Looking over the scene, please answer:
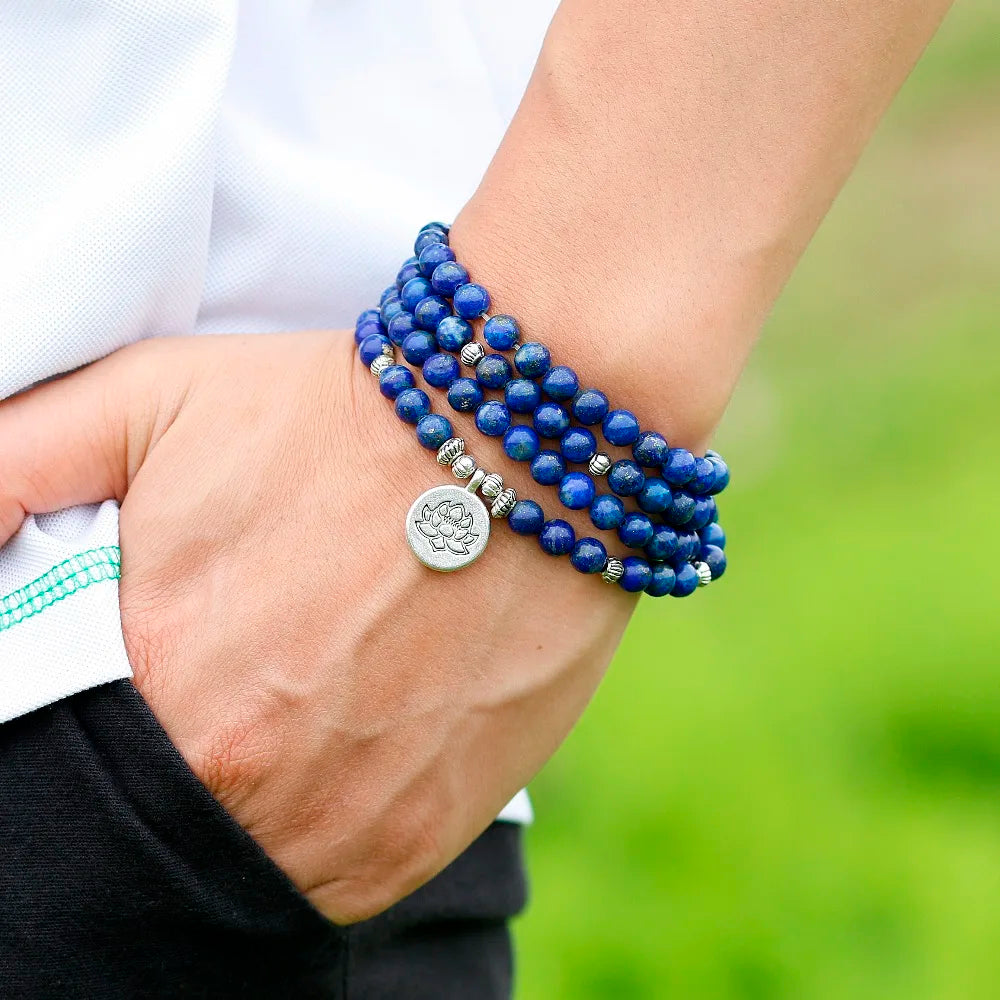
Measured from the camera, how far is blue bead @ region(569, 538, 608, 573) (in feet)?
3.78

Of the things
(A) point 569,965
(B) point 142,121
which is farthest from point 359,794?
(A) point 569,965

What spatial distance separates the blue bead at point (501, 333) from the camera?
44.3 inches

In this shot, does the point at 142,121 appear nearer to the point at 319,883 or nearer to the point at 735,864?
the point at 319,883

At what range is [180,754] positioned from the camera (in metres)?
1.10

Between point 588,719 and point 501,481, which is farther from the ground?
point 501,481

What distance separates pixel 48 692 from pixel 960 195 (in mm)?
6643

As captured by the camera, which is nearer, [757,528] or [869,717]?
[869,717]

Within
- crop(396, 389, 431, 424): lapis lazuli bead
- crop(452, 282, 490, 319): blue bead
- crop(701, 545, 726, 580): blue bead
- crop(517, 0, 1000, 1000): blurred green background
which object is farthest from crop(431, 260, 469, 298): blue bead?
crop(517, 0, 1000, 1000): blurred green background

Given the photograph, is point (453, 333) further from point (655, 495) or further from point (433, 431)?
point (655, 495)

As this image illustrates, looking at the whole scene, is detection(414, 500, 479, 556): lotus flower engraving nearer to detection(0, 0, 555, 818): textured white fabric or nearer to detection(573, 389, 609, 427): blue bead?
detection(573, 389, 609, 427): blue bead

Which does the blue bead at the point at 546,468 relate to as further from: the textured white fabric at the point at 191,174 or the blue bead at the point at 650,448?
the textured white fabric at the point at 191,174

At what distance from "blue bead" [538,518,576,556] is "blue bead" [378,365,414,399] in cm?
20

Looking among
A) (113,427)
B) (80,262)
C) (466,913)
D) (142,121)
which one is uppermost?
(142,121)

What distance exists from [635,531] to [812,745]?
2.63 m
